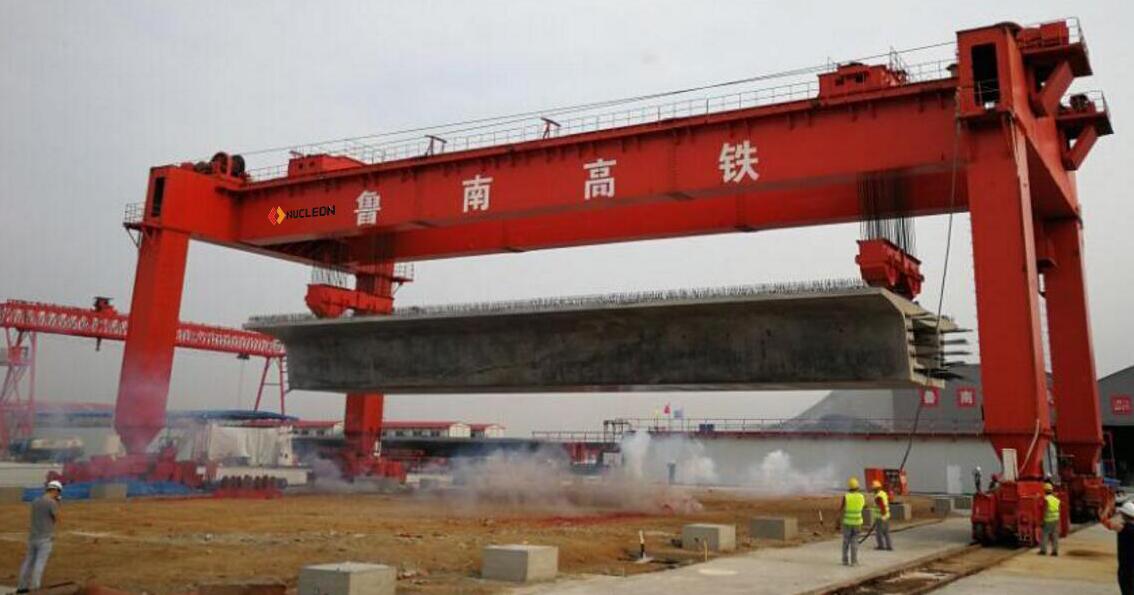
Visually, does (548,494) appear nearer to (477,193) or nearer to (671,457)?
(477,193)

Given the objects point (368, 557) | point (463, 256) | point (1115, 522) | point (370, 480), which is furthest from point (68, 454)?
point (1115, 522)

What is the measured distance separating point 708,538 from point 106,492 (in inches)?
678

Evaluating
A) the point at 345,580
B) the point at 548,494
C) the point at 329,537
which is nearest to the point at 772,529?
the point at 329,537

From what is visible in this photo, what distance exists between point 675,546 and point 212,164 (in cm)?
1944

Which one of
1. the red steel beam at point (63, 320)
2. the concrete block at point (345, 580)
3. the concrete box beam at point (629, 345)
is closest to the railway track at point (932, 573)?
the concrete box beam at point (629, 345)

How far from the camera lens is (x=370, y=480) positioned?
96.1ft

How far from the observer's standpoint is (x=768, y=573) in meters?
11.0

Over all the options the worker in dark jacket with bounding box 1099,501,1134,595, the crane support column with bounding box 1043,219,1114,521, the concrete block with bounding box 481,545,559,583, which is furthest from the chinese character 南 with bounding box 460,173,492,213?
the worker in dark jacket with bounding box 1099,501,1134,595

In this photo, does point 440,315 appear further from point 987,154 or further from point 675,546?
point 987,154

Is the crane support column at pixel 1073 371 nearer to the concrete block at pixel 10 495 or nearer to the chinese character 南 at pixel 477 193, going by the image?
the chinese character 南 at pixel 477 193

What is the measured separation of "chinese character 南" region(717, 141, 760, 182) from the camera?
1859cm

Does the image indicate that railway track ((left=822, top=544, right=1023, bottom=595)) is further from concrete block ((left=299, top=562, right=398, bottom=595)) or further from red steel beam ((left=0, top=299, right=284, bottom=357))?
red steel beam ((left=0, top=299, right=284, bottom=357))

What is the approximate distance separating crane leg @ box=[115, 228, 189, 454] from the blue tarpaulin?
112 centimetres

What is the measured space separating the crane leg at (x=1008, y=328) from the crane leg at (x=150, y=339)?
70.0 feet
